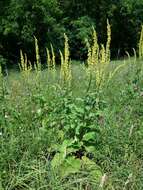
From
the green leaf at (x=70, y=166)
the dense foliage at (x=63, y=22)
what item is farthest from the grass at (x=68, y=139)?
the dense foliage at (x=63, y=22)

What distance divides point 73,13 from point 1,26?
3.16 meters

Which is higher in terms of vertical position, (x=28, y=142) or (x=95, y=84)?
(x=95, y=84)

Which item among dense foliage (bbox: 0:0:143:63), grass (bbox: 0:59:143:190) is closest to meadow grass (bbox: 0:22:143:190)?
grass (bbox: 0:59:143:190)

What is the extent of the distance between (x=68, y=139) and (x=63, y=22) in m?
10.4

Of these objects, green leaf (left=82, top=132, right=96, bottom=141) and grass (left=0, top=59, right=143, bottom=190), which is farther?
green leaf (left=82, top=132, right=96, bottom=141)

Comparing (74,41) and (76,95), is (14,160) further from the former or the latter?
(74,41)

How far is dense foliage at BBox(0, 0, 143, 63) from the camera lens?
1384 centimetres

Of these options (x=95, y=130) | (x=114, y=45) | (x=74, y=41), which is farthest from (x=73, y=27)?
(x=95, y=130)

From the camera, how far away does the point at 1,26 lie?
44.8 feet

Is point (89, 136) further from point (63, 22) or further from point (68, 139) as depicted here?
point (63, 22)

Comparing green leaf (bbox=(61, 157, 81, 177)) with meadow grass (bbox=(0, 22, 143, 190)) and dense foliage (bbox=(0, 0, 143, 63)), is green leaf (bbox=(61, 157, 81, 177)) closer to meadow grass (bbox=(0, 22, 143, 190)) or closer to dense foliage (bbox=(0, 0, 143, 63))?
meadow grass (bbox=(0, 22, 143, 190))

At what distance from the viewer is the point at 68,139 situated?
→ 205 inches

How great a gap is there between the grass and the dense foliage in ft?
24.3

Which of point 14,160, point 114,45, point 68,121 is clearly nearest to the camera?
point 14,160
